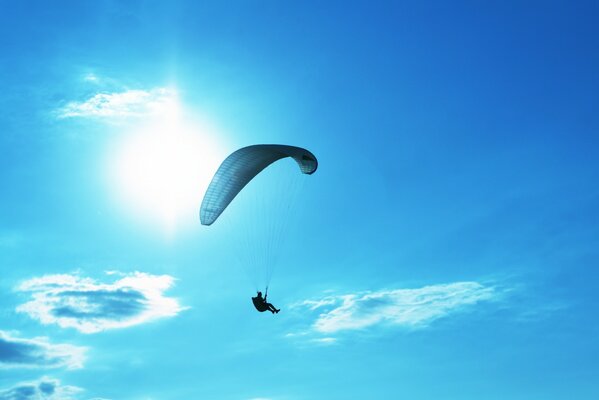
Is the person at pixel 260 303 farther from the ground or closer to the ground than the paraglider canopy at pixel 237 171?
closer to the ground

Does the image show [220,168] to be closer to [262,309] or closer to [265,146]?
[265,146]

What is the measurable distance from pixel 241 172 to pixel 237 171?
362 millimetres

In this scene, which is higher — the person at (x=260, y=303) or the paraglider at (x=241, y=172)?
the paraglider at (x=241, y=172)

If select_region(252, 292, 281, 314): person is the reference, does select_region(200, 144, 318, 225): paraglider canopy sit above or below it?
above

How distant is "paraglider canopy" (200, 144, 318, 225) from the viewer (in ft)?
154

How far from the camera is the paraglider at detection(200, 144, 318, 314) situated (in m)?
46.8

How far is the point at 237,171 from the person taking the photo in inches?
1916

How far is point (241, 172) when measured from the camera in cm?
4888

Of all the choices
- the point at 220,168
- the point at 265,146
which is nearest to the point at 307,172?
the point at 265,146

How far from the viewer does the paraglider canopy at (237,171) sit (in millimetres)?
46891

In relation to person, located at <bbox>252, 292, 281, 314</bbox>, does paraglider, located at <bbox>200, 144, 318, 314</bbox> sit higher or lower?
higher

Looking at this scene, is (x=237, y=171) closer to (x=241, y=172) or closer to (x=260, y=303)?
(x=241, y=172)

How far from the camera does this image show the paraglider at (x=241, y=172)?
154 ft

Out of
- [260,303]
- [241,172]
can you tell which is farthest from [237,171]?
[260,303]
